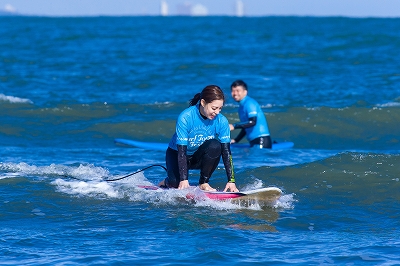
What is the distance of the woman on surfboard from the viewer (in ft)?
21.6

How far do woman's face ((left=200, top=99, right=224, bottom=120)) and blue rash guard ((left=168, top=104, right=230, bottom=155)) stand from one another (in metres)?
0.15

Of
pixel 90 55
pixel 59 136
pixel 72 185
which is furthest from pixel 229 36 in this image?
pixel 72 185

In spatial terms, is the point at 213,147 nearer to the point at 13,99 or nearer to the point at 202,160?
the point at 202,160

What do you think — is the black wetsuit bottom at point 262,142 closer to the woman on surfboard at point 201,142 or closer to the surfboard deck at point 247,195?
the woman on surfboard at point 201,142

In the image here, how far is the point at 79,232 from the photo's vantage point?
6.08 m

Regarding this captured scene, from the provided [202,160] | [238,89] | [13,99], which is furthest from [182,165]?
[13,99]

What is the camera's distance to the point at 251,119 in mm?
10812

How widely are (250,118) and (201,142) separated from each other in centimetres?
396

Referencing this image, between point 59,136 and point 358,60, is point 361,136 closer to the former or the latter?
point 59,136

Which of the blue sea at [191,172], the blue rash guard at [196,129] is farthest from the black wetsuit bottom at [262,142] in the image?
the blue rash guard at [196,129]

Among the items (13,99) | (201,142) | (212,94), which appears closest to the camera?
(212,94)

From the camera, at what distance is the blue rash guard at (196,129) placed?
22.1ft

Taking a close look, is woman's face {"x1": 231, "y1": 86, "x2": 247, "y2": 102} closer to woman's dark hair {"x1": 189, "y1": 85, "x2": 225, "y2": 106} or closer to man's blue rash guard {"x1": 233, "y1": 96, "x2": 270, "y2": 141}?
man's blue rash guard {"x1": 233, "y1": 96, "x2": 270, "y2": 141}

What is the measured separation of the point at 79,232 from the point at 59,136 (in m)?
6.79
